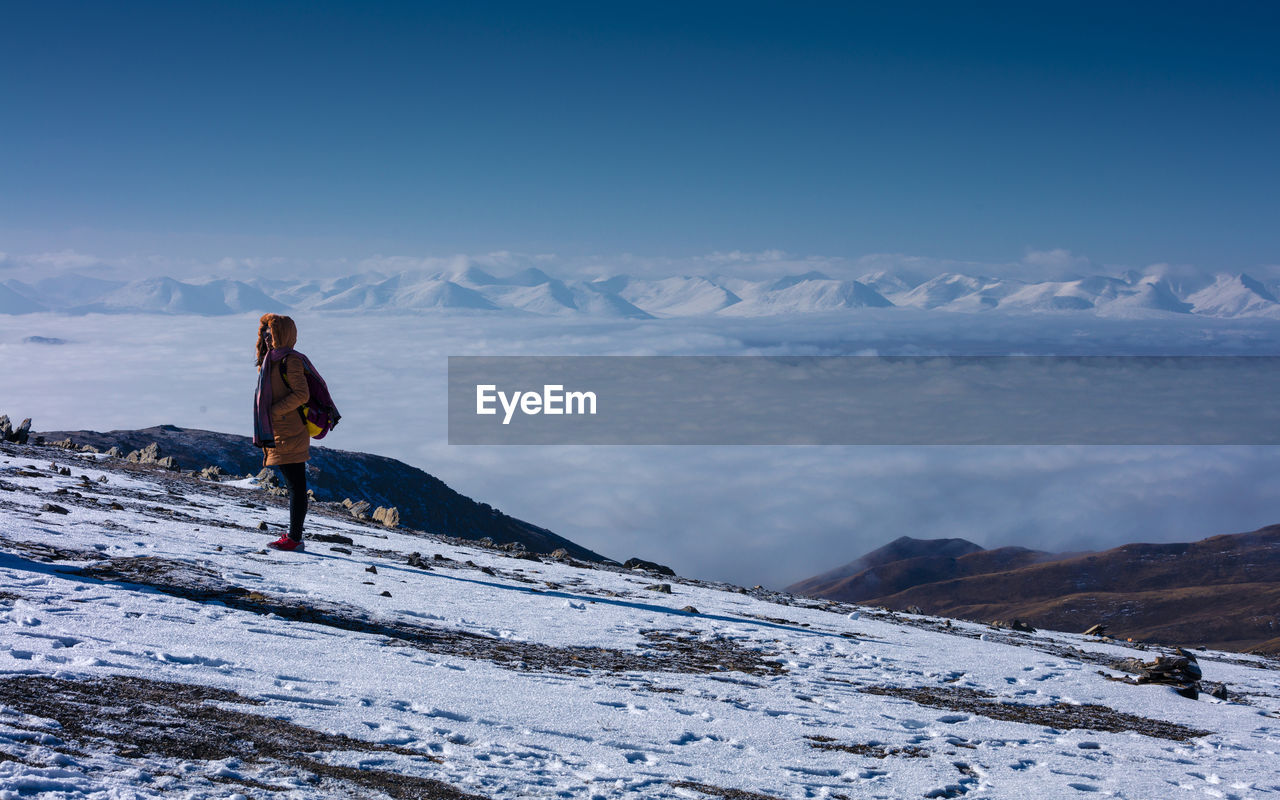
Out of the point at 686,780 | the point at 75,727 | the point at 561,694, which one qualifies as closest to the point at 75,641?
the point at 75,727

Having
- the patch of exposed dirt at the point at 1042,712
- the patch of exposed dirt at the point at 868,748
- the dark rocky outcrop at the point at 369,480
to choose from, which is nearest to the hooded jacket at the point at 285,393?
the patch of exposed dirt at the point at 868,748

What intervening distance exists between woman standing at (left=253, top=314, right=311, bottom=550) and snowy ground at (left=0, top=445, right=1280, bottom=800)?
1.32m

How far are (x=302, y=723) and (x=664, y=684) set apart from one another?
3.54 m

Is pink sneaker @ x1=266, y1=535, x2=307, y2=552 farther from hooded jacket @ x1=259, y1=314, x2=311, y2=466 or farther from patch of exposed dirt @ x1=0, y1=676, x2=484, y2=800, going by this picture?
patch of exposed dirt @ x1=0, y1=676, x2=484, y2=800

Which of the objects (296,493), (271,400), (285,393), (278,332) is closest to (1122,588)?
(296,493)

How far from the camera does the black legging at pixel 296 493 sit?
11414 mm

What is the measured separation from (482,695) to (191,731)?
2176mm

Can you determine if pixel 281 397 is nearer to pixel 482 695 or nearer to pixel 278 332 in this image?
pixel 278 332

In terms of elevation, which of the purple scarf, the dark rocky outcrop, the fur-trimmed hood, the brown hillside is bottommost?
the brown hillside

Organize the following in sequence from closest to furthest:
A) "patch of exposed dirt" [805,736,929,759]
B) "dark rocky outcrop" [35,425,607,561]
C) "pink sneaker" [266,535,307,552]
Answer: "patch of exposed dirt" [805,736,929,759], "pink sneaker" [266,535,307,552], "dark rocky outcrop" [35,425,607,561]

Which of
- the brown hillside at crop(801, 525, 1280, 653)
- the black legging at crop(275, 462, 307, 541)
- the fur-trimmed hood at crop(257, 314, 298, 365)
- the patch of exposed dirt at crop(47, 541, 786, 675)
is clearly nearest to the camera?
the patch of exposed dirt at crop(47, 541, 786, 675)

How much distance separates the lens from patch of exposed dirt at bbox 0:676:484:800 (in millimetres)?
4512

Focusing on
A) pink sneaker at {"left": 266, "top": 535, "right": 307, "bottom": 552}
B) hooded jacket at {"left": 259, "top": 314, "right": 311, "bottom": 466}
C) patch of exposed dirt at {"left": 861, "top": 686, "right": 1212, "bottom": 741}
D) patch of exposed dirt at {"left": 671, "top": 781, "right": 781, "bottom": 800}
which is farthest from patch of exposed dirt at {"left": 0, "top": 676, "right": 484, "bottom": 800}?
pink sneaker at {"left": 266, "top": 535, "right": 307, "bottom": 552}

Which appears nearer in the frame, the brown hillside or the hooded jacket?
the hooded jacket
